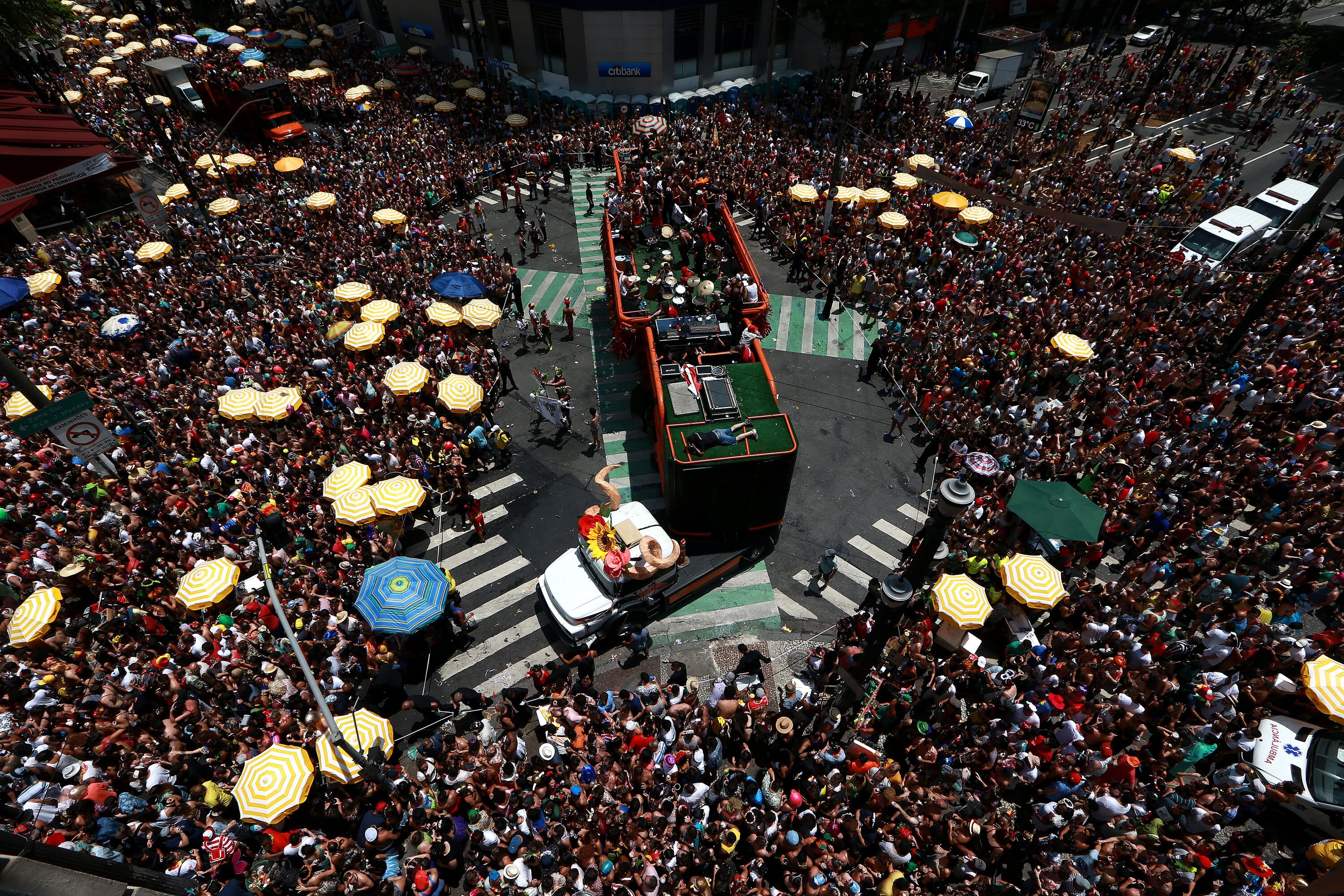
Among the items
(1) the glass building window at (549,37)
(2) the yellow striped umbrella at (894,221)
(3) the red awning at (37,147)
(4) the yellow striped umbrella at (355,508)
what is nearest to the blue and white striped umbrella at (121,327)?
(3) the red awning at (37,147)

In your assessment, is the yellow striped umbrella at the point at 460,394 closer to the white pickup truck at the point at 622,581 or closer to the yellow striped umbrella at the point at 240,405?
the yellow striped umbrella at the point at 240,405

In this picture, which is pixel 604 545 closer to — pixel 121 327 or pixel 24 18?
pixel 121 327

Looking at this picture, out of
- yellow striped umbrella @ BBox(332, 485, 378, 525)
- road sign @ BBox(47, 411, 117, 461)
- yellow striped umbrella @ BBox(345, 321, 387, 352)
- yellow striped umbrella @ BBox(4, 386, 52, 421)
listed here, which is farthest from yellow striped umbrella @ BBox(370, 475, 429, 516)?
yellow striped umbrella @ BBox(4, 386, 52, 421)

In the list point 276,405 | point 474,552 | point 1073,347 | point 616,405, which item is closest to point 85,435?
point 276,405

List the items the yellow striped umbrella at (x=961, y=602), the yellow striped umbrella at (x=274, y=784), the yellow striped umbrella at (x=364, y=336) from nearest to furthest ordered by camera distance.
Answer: the yellow striped umbrella at (x=274, y=784) < the yellow striped umbrella at (x=961, y=602) < the yellow striped umbrella at (x=364, y=336)

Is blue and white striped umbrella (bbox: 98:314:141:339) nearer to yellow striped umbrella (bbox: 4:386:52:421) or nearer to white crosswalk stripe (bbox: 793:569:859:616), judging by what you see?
Result: yellow striped umbrella (bbox: 4:386:52:421)

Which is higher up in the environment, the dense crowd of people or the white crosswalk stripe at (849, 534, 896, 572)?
the dense crowd of people
